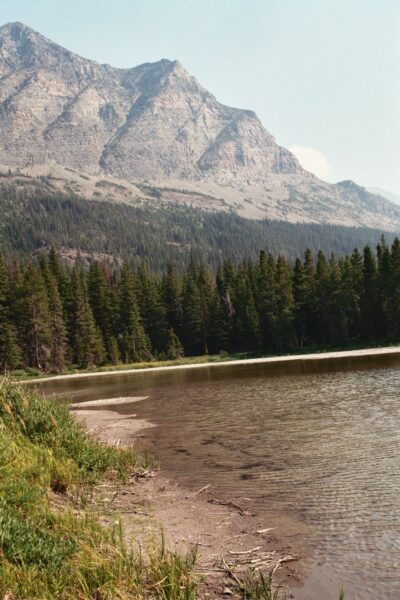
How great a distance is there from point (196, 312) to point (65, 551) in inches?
3868

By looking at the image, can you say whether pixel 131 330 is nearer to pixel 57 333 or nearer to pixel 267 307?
pixel 57 333

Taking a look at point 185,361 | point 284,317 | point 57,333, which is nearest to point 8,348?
point 57,333

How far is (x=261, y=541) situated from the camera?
399 inches

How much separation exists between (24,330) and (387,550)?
8847cm

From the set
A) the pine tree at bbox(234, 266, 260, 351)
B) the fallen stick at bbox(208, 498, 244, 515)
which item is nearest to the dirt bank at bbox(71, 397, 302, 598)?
the fallen stick at bbox(208, 498, 244, 515)

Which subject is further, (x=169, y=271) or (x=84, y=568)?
(x=169, y=271)

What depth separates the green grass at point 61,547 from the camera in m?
6.97

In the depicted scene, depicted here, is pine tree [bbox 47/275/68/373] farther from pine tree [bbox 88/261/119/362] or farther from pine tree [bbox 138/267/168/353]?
pine tree [bbox 138/267/168/353]

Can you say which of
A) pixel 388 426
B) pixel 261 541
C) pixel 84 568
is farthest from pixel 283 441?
pixel 84 568

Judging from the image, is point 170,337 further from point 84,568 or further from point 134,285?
point 84,568

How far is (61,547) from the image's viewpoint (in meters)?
7.93

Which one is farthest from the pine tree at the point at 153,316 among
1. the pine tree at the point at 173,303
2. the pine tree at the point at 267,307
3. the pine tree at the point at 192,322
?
the pine tree at the point at 267,307

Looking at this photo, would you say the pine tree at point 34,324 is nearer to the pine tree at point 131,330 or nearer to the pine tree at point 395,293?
the pine tree at point 131,330

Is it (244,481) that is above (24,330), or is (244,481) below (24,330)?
below
